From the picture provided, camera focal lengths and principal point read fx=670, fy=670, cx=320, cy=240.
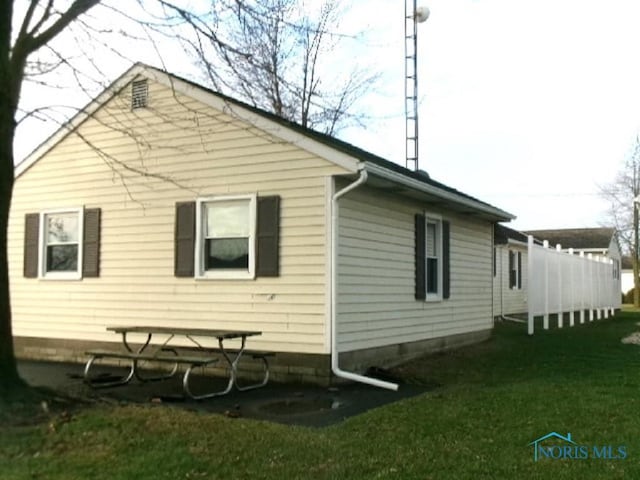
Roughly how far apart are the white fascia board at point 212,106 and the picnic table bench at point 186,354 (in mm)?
2637

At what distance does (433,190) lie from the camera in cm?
1085

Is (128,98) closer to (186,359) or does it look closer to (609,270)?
(186,359)

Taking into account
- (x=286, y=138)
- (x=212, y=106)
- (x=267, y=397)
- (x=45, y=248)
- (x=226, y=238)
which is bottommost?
(x=267, y=397)

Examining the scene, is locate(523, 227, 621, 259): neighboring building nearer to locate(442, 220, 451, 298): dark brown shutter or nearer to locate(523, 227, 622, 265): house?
locate(523, 227, 622, 265): house

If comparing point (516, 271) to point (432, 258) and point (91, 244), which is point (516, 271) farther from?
point (91, 244)

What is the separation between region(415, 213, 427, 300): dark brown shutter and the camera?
38.1ft

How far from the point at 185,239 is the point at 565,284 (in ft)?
42.7

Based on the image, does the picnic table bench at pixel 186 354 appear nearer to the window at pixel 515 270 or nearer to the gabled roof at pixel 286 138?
the gabled roof at pixel 286 138

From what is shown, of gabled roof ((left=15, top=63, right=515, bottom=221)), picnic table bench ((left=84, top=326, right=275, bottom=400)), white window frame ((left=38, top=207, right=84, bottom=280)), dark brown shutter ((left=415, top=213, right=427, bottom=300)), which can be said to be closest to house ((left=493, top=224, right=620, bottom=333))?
gabled roof ((left=15, top=63, right=515, bottom=221))

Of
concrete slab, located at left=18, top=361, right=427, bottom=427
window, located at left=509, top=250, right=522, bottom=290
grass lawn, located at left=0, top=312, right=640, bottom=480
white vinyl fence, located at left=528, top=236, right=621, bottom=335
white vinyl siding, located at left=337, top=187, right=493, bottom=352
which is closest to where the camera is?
grass lawn, located at left=0, top=312, right=640, bottom=480

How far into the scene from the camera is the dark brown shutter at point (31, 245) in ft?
40.0

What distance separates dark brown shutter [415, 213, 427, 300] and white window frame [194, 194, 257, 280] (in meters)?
3.21

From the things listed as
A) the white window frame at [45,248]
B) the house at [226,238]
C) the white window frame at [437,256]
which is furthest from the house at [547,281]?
the white window frame at [45,248]

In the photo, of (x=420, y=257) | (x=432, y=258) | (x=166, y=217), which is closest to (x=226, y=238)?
(x=166, y=217)
